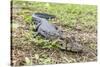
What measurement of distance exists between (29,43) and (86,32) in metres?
0.77

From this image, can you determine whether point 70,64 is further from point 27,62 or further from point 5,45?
point 5,45

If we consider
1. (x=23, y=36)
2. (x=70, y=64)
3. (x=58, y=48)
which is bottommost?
(x=70, y=64)

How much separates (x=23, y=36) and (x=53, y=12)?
474mm

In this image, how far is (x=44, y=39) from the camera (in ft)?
6.89

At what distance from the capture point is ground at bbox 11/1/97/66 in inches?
78.6

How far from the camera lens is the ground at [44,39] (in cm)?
200

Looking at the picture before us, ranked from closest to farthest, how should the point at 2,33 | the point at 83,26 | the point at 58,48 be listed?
the point at 2,33 → the point at 58,48 → the point at 83,26

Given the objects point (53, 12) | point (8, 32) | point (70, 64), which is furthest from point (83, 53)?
point (8, 32)

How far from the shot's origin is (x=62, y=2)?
7.26ft

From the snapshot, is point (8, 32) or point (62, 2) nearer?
point (8, 32)

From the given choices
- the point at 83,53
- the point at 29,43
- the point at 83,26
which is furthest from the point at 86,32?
the point at 29,43

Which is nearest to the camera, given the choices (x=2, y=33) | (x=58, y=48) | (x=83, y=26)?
(x=2, y=33)

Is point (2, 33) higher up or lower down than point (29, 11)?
lower down

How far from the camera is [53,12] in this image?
2.16 m
